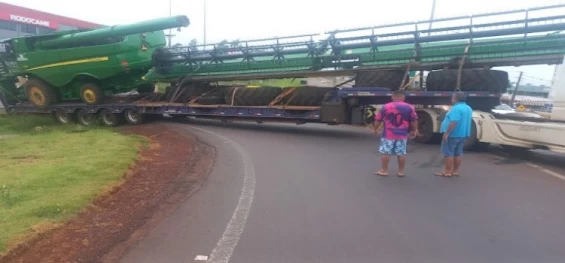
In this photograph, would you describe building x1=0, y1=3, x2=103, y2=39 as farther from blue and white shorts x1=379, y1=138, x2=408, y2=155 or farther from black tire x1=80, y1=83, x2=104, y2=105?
blue and white shorts x1=379, y1=138, x2=408, y2=155

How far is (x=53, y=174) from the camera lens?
813cm

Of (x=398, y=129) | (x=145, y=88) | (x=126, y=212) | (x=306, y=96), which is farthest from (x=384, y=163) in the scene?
(x=145, y=88)

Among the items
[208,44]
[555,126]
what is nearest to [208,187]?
[555,126]

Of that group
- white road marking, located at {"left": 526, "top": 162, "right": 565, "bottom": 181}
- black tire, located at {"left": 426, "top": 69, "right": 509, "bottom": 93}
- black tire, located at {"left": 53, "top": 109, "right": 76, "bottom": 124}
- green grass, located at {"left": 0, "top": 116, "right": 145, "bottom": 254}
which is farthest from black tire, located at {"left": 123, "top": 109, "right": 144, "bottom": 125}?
white road marking, located at {"left": 526, "top": 162, "right": 565, "bottom": 181}

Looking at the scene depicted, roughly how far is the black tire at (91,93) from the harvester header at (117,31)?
1.65 metres

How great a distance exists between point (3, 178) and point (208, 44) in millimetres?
10801

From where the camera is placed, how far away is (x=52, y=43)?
18312 mm

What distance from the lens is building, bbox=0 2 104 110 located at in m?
52.1

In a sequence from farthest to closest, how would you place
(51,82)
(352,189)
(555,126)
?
(51,82), (555,126), (352,189)

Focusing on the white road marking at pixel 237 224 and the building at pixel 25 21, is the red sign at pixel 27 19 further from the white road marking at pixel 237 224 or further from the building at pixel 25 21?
the white road marking at pixel 237 224

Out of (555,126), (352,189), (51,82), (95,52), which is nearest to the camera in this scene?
(352,189)

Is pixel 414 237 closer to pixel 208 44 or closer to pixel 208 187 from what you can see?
pixel 208 187

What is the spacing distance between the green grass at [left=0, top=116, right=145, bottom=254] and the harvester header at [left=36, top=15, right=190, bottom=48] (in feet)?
13.6

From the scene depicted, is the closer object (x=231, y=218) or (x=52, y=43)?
(x=231, y=218)
